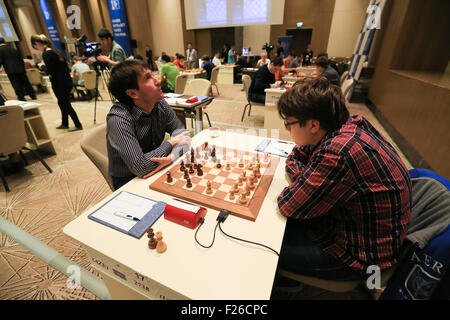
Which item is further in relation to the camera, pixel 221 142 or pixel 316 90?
pixel 221 142

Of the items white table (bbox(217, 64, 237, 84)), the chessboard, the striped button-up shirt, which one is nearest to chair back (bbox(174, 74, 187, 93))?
the striped button-up shirt

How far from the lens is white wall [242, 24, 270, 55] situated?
9.91m

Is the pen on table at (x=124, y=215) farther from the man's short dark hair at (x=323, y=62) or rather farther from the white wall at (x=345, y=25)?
the white wall at (x=345, y=25)

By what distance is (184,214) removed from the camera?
887 mm

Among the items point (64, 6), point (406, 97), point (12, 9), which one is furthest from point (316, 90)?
point (12, 9)

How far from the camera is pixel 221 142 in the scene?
1.63m

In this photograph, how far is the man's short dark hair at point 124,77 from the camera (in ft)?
4.33

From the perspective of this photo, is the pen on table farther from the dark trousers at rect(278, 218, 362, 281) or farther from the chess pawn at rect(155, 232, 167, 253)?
the dark trousers at rect(278, 218, 362, 281)

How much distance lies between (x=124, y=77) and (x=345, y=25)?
1004 cm

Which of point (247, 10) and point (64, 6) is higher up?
point (64, 6)

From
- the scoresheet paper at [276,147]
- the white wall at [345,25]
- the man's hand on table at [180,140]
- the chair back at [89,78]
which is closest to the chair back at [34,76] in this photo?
the chair back at [89,78]

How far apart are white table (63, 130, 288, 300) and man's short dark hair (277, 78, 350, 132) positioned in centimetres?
44
